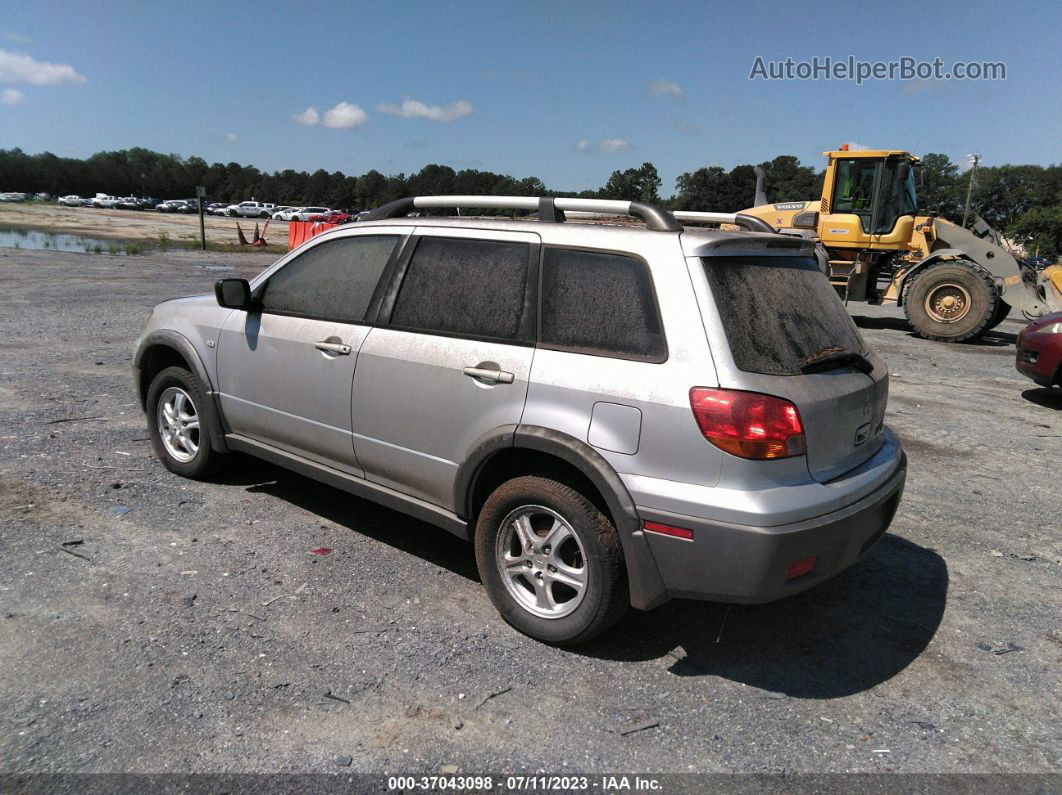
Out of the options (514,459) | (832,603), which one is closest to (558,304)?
(514,459)

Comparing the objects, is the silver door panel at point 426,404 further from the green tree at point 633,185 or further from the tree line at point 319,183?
the tree line at point 319,183

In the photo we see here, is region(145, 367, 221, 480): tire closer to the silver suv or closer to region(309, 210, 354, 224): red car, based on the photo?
the silver suv

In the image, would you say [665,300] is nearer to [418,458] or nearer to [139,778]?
[418,458]

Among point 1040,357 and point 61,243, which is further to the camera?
point 61,243

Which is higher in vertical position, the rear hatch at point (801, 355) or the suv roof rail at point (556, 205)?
the suv roof rail at point (556, 205)

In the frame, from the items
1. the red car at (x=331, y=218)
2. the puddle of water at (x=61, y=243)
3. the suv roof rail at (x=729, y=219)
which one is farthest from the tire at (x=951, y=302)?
the puddle of water at (x=61, y=243)

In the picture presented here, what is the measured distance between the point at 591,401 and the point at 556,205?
1.15 metres

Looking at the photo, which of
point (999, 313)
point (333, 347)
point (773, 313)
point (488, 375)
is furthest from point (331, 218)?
point (773, 313)

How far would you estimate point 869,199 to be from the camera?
1434cm

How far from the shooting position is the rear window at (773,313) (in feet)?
9.54

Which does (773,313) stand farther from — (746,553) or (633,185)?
(633,185)

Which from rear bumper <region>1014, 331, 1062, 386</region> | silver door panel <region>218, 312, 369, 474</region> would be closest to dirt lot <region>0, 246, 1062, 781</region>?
silver door panel <region>218, 312, 369, 474</region>

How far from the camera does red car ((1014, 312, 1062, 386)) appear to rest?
790cm

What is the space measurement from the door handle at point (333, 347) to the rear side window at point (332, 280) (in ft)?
0.47
